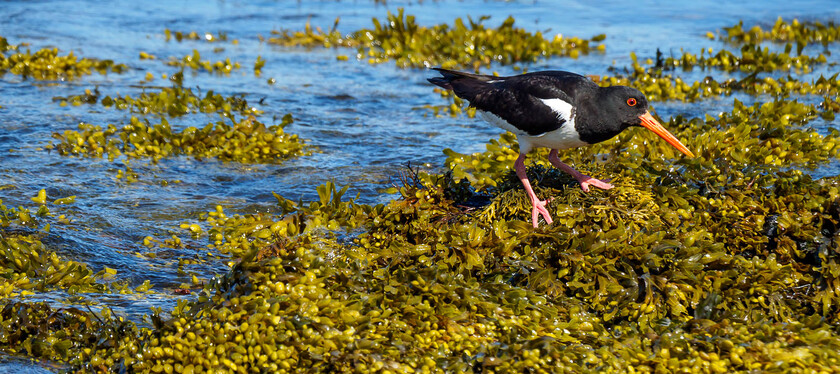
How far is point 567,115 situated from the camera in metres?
5.84

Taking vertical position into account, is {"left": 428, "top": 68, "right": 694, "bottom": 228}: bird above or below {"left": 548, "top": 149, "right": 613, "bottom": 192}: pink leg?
above

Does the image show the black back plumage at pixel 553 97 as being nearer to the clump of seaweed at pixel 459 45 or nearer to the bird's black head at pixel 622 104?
the bird's black head at pixel 622 104

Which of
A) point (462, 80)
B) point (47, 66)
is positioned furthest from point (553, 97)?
point (47, 66)

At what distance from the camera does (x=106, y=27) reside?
15.9 m

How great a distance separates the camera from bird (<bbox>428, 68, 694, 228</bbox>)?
5.80 m

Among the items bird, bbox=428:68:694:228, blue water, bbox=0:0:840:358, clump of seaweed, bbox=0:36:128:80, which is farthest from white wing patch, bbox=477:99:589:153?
clump of seaweed, bbox=0:36:128:80

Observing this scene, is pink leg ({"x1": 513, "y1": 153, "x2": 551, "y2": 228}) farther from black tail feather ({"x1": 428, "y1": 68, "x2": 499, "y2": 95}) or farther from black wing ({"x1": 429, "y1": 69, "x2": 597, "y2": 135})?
black tail feather ({"x1": 428, "y1": 68, "x2": 499, "y2": 95})

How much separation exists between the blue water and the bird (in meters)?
2.19

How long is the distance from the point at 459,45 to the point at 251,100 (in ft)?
12.2

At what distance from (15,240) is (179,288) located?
1.28 meters

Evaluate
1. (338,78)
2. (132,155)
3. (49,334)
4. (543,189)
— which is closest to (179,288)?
(49,334)

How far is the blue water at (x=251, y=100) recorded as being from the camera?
724cm

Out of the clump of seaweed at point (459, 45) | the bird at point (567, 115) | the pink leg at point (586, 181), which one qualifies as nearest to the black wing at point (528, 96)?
the bird at point (567, 115)

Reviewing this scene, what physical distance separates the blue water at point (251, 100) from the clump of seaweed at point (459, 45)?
0.28 m
